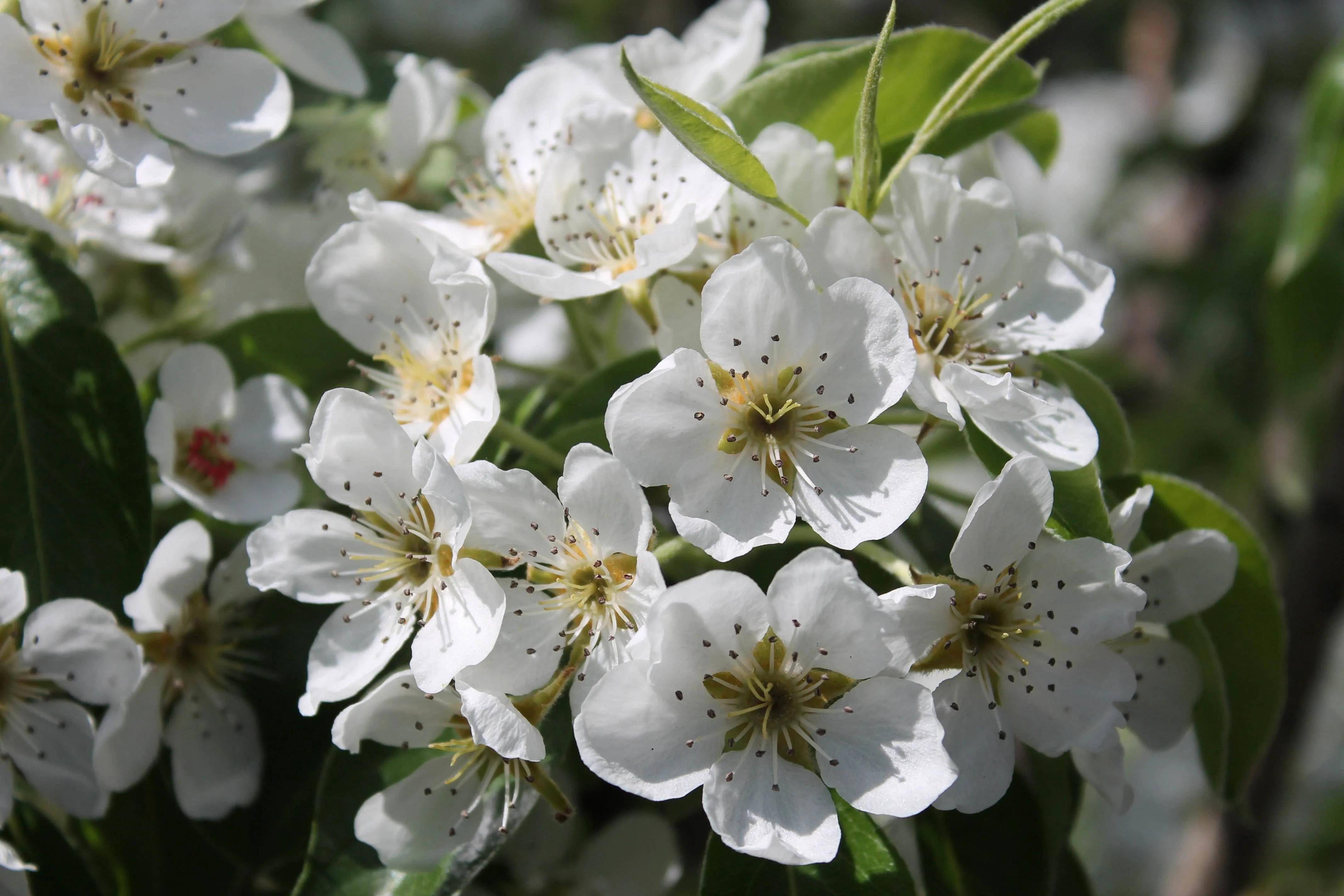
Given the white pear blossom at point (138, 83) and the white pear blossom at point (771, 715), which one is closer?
the white pear blossom at point (771, 715)

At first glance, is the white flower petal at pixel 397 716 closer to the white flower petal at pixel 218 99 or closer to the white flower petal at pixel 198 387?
the white flower petal at pixel 198 387

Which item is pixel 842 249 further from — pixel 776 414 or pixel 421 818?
pixel 421 818

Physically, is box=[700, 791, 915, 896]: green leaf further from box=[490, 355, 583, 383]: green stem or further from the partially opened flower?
box=[490, 355, 583, 383]: green stem

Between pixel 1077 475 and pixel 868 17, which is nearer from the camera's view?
pixel 1077 475

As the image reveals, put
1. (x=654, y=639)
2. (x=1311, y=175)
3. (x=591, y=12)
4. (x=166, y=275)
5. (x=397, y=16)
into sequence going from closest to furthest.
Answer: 1. (x=654, y=639)
2. (x=166, y=275)
3. (x=1311, y=175)
4. (x=591, y=12)
5. (x=397, y=16)

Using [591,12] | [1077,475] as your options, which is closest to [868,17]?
[591,12]

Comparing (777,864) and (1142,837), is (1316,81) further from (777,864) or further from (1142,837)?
(1142,837)

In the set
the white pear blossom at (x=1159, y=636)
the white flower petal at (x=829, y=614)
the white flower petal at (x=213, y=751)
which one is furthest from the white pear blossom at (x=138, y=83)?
the white pear blossom at (x=1159, y=636)

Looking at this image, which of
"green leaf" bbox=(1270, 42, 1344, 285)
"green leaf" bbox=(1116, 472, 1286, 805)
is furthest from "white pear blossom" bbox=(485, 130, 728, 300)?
"green leaf" bbox=(1270, 42, 1344, 285)
